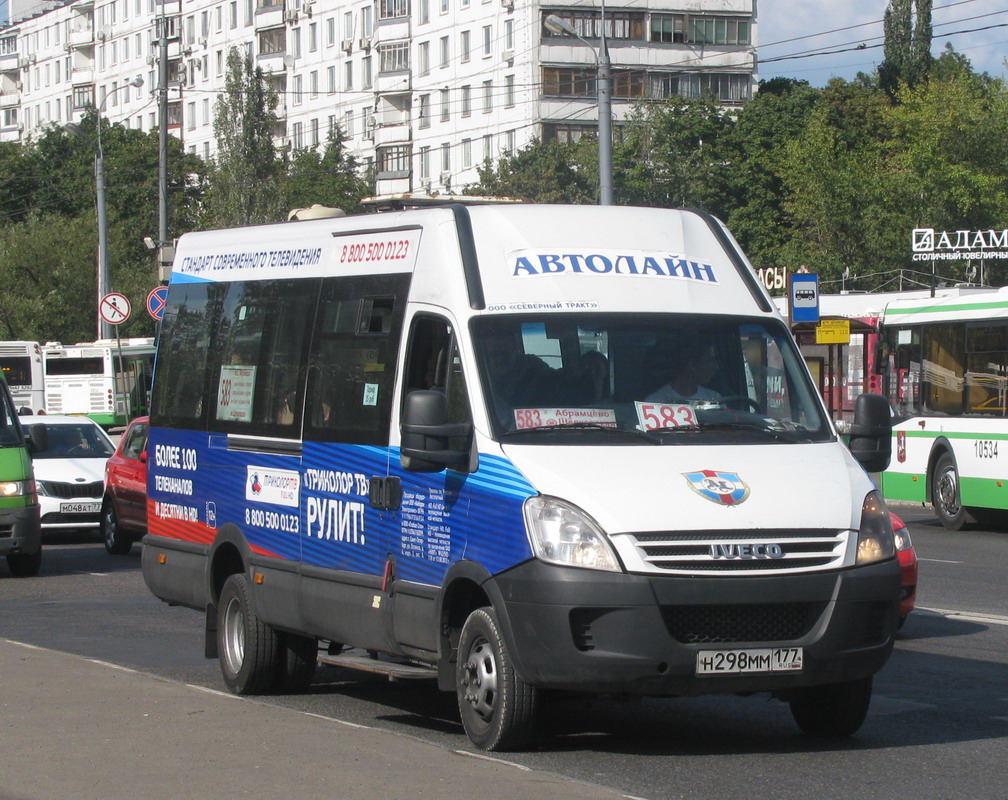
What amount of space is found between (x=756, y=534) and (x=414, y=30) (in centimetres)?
8756

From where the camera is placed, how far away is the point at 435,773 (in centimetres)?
711

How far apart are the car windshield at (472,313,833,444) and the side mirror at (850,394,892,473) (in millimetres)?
264

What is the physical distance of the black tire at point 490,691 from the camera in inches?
301

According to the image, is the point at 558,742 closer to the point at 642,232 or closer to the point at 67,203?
the point at 642,232

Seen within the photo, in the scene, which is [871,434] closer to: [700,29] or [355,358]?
[355,358]

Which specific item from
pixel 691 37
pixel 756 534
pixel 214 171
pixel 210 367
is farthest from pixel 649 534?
pixel 691 37

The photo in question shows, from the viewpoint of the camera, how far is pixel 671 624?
736 cm

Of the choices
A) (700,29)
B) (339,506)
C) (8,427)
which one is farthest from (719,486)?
(700,29)

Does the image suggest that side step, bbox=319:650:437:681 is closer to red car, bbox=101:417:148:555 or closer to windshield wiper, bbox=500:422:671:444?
windshield wiper, bbox=500:422:671:444

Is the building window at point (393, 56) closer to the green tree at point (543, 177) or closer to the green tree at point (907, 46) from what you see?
the green tree at point (543, 177)

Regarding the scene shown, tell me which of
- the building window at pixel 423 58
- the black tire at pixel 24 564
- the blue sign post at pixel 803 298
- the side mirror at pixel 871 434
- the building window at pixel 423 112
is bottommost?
the black tire at pixel 24 564

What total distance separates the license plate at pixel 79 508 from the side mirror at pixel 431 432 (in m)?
15.7

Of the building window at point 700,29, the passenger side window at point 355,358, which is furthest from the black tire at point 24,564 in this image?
the building window at point 700,29

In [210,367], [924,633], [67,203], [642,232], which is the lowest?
[924,633]
